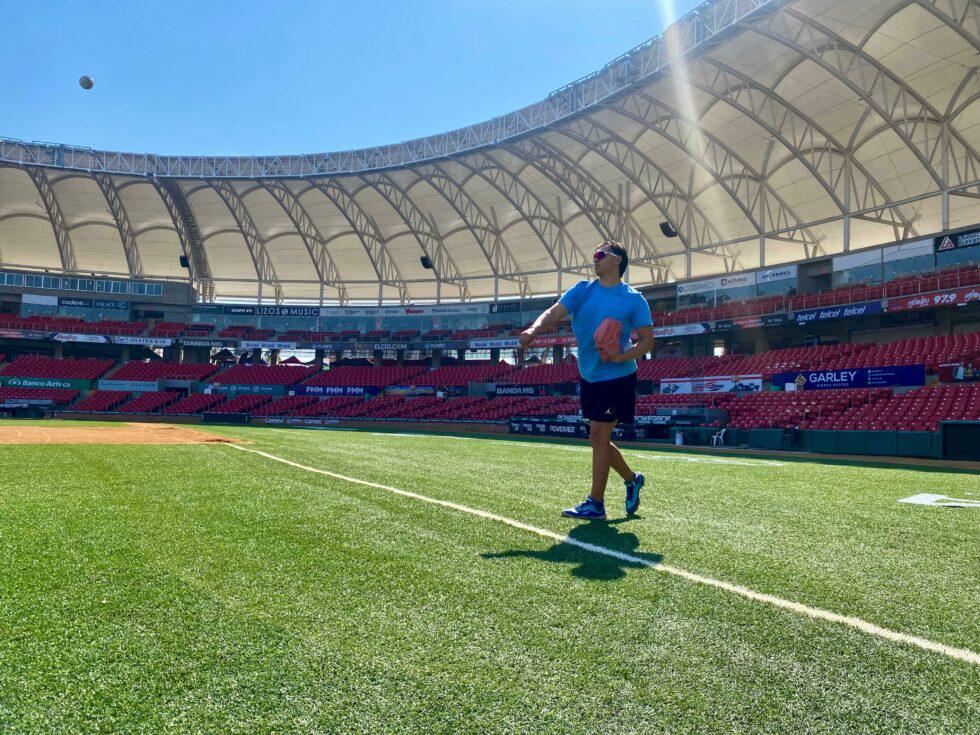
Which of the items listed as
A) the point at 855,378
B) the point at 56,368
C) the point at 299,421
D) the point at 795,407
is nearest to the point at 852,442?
the point at 795,407

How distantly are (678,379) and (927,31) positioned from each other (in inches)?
827

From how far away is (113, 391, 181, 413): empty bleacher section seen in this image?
164ft

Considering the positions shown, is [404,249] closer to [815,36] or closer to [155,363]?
[155,363]

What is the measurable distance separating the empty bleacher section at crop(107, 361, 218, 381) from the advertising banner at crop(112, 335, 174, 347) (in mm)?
1794

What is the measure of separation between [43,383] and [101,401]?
20.3 feet

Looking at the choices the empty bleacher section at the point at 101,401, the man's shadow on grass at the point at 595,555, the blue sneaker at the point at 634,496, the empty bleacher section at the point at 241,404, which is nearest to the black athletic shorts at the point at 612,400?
the blue sneaker at the point at 634,496

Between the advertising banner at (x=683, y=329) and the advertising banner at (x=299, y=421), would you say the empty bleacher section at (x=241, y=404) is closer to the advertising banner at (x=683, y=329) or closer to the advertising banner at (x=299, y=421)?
the advertising banner at (x=299, y=421)

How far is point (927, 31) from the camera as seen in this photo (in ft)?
81.1

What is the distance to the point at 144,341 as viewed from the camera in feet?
189

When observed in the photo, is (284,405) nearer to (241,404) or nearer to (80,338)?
(241,404)

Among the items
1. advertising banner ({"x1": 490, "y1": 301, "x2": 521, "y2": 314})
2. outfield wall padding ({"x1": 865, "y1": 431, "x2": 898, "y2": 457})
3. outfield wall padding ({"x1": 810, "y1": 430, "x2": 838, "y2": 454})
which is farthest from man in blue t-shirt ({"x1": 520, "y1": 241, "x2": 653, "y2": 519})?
advertising banner ({"x1": 490, "y1": 301, "x2": 521, "y2": 314})

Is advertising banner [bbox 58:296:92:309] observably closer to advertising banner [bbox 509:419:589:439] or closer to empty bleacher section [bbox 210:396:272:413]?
empty bleacher section [bbox 210:396:272:413]

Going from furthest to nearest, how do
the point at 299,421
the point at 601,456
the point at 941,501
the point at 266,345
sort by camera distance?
the point at 266,345
the point at 299,421
the point at 941,501
the point at 601,456

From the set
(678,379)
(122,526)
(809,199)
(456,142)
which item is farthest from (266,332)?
(122,526)
